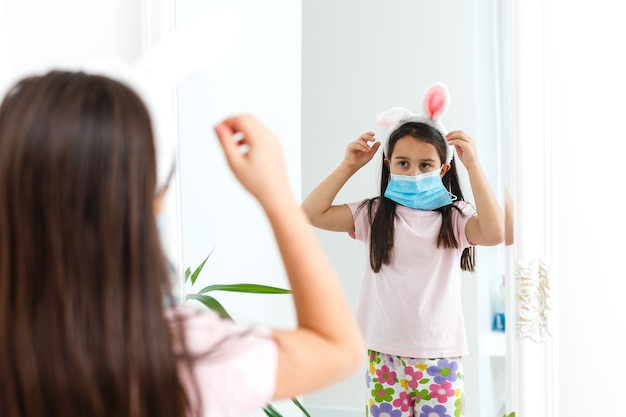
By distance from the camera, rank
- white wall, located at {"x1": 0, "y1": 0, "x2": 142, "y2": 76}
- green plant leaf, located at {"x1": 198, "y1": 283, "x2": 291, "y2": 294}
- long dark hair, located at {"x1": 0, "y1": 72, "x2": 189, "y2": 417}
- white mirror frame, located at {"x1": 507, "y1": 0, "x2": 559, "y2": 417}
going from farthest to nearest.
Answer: white wall, located at {"x1": 0, "y1": 0, "x2": 142, "y2": 76} → green plant leaf, located at {"x1": 198, "y1": 283, "x2": 291, "y2": 294} → white mirror frame, located at {"x1": 507, "y1": 0, "x2": 559, "y2": 417} → long dark hair, located at {"x1": 0, "y1": 72, "x2": 189, "y2": 417}

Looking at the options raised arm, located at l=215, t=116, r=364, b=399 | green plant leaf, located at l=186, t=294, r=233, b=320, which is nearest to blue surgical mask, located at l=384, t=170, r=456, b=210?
green plant leaf, located at l=186, t=294, r=233, b=320

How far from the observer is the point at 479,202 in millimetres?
1117

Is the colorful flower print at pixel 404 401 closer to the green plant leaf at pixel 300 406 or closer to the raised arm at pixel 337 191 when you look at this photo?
the green plant leaf at pixel 300 406

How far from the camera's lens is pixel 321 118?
1.18 m

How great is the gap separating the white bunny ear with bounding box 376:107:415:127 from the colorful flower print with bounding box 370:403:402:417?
0.45m

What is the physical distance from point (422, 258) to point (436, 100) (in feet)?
0.81

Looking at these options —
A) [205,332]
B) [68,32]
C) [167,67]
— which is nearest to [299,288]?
[205,332]

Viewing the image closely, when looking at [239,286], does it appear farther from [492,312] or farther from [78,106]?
[78,106]

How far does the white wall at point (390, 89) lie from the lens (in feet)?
3.66

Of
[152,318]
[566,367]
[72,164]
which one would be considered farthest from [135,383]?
[566,367]

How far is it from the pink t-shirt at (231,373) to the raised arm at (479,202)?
1.92 feet

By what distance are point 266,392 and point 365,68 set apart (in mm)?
675

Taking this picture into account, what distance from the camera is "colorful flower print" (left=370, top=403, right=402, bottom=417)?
115 centimetres

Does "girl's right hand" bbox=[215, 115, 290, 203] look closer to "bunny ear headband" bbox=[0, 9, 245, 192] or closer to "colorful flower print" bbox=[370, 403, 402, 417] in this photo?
"bunny ear headband" bbox=[0, 9, 245, 192]
